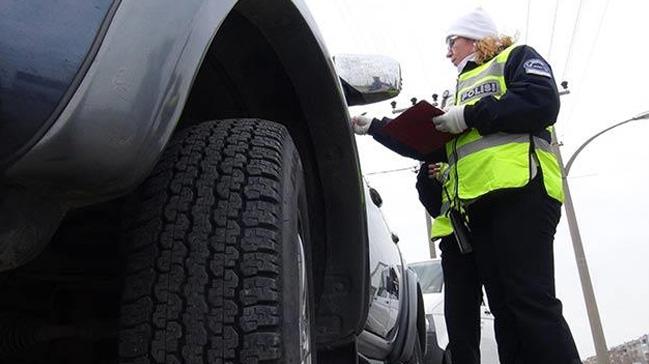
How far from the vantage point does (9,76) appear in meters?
0.89

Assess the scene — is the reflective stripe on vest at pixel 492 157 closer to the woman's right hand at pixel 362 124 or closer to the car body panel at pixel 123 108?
the woman's right hand at pixel 362 124

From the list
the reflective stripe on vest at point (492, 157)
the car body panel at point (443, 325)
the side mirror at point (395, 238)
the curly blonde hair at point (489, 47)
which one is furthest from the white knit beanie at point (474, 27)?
the car body panel at point (443, 325)

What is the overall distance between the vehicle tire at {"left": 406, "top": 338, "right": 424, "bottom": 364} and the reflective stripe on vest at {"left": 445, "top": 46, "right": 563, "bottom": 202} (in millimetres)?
1002

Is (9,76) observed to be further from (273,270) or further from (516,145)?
(516,145)

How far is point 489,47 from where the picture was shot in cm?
300

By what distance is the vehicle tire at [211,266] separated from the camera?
1.16 m

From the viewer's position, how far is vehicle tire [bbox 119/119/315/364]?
116 cm

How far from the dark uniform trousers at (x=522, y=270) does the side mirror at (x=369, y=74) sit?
2.54ft

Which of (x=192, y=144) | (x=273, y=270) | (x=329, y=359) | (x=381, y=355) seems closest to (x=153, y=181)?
(x=192, y=144)

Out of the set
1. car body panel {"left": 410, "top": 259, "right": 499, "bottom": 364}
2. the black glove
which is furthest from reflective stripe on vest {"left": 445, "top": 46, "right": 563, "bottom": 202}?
car body panel {"left": 410, "top": 259, "right": 499, "bottom": 364}

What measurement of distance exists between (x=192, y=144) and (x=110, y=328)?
0.52 m

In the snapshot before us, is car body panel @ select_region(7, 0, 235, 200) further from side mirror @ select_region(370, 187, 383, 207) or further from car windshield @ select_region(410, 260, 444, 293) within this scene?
car windshield @ select_region(410, 260, 444, 293)

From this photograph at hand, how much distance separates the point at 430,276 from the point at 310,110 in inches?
210

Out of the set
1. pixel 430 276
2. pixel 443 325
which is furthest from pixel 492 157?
pixel 430 276
